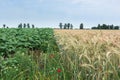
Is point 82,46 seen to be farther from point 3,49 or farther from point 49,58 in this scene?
point 3,49

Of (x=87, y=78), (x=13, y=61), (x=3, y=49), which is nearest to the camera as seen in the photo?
(x=87, y=78)

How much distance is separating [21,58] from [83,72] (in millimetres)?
3451

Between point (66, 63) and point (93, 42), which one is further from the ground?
point (93, 42)

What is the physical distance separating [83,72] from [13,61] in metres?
2.71

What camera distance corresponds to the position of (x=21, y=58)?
336 inches

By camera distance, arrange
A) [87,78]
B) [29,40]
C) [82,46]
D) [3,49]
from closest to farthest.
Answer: [87,78] < [82,46] < [3,49] < [29,40]

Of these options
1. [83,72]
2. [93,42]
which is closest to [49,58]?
[93,42]

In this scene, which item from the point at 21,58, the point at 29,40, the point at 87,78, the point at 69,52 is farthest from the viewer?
the point at 29,40

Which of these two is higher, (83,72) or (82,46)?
(82,46)

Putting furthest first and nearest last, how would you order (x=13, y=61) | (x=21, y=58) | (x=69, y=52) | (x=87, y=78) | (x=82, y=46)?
(x=21, y=58) < (x=13, y=61) < (x=69, y=52) < (x=82, y=46) < (x=87, y=78)

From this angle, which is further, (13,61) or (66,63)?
(13,61)

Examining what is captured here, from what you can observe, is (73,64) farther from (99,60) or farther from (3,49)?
(3,49)

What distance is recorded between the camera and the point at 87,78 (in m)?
5.24

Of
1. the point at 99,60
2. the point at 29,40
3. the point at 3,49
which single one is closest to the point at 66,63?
the point at 99,60
